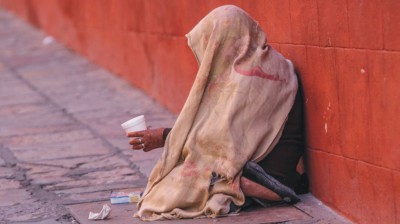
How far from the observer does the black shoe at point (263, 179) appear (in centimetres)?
500

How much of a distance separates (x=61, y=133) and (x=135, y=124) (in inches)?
109

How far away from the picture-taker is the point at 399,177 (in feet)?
14.1

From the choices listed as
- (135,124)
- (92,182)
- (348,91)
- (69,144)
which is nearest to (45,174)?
(92,182)

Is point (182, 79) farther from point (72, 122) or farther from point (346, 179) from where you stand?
point (346, 179)

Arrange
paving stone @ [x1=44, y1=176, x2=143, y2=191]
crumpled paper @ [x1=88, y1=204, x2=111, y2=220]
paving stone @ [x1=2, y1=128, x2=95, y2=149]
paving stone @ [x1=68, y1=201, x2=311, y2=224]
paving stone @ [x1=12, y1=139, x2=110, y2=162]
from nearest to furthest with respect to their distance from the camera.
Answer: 1. paving stone @ [x1=68, y1=201, x2=311, y2=224]
2. crumpled paper @ [x1=88, y1=204, x2=111, y2=220]
3. paving stone @ [x1=44, y1=176, x2=143, y2=191]
4. paving stone @ [x1=12, y1=139, x2=110, y2=162]
5. paving stone @ [x1=2, y1=128, x2=95, y2=149]

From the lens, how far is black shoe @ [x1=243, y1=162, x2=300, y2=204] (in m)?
5.00

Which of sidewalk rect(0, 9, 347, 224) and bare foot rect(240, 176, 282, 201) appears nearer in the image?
bare foot rect(240, 176, 282, 201)

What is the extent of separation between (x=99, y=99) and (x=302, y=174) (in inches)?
164

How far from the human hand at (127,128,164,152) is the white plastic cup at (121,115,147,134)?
25 millimetres

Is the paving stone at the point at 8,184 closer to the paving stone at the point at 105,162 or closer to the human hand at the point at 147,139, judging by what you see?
the paving stone at the point at 105,162

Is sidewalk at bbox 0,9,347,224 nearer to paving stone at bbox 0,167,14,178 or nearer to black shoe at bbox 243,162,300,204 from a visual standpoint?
paving stone at bbox 0,167,14,178

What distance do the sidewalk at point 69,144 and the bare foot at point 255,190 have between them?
0.08 meters

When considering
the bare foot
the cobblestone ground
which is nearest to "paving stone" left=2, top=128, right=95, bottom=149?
the cobblestone ground

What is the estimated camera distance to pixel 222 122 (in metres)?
5.08
